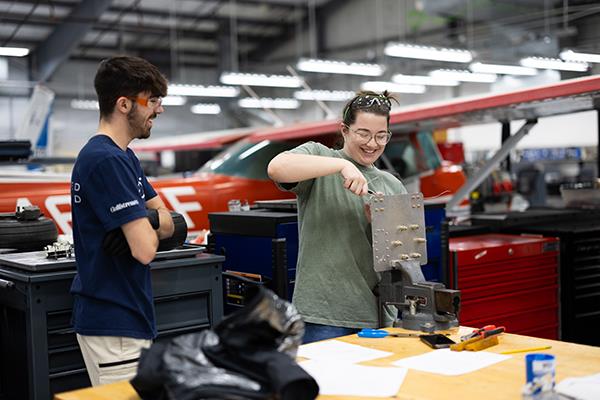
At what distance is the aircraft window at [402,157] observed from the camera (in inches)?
296

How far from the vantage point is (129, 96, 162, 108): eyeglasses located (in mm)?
2145

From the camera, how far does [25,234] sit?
3455mm

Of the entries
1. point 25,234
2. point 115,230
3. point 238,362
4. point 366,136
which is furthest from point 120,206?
point 25,234

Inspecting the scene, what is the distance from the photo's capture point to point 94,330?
6.82ft

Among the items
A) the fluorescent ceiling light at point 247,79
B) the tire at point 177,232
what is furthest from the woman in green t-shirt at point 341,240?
the fluorescent ceiling light at point 247,79

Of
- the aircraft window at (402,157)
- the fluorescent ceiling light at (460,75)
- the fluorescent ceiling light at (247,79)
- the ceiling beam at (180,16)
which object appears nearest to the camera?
the aircraft window at (402,157)

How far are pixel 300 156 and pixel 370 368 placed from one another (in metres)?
0.83

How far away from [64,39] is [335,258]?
20.5 metres

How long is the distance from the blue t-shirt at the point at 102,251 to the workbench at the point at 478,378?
0.26 m

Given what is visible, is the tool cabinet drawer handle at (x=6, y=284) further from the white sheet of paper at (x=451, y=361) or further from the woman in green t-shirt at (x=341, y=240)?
the white sheet of paper at (x=451, y=361)

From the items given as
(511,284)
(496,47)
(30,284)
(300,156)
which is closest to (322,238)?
(300,156)

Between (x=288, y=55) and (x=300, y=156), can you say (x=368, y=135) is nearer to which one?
(x=300, y=156)

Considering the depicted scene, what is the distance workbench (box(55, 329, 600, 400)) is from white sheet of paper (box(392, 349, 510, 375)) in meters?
0.03

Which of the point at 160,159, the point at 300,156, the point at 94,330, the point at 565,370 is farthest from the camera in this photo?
the point at 160,159
